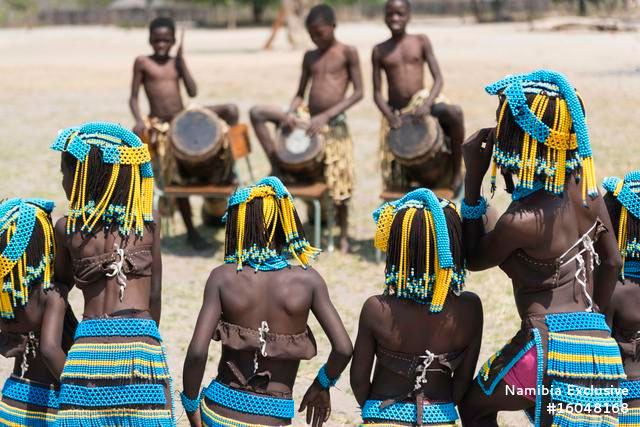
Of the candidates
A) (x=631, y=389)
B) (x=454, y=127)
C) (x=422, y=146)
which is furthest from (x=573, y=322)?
(x=454, y=127)

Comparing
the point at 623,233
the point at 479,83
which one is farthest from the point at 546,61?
the point at 623,233

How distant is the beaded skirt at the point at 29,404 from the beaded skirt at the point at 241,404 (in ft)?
2.22

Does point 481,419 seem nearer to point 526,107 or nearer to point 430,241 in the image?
point 430,241

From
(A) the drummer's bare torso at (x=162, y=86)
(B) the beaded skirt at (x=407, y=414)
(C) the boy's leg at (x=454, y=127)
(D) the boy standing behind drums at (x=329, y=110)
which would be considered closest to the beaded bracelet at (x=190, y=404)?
(B) the beaded skirt at (x=407, y=414)

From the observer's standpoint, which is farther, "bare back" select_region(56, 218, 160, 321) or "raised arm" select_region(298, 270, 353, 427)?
"bare back" select_region(56, 218, 160, 321)

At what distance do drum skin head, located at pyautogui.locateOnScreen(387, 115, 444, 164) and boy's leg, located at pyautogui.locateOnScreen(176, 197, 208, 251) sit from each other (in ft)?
6.58

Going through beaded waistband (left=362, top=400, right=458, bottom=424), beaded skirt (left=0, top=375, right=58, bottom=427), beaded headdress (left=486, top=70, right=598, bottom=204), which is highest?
beaded headdress (left=486, top=70, right=598, bottom=204)

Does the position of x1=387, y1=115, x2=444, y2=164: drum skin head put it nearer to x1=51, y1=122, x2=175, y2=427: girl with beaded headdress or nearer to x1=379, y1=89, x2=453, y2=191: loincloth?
x1=379, y1=89, x2=453, y2=191: loincloth

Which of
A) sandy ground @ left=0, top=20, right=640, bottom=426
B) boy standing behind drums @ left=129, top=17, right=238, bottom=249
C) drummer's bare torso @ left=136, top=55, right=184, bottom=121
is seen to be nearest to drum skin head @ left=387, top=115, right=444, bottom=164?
sandy ground @ left=0, top=20, right=640, bottom=426

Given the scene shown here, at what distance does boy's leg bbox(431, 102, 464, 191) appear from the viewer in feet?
24.1

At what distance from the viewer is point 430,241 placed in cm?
327

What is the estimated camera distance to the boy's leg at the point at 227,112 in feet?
26.9

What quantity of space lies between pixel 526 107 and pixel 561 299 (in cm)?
73

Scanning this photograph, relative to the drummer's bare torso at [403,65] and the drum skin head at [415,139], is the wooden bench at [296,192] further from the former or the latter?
the drummer's bare torso at [403,65]
